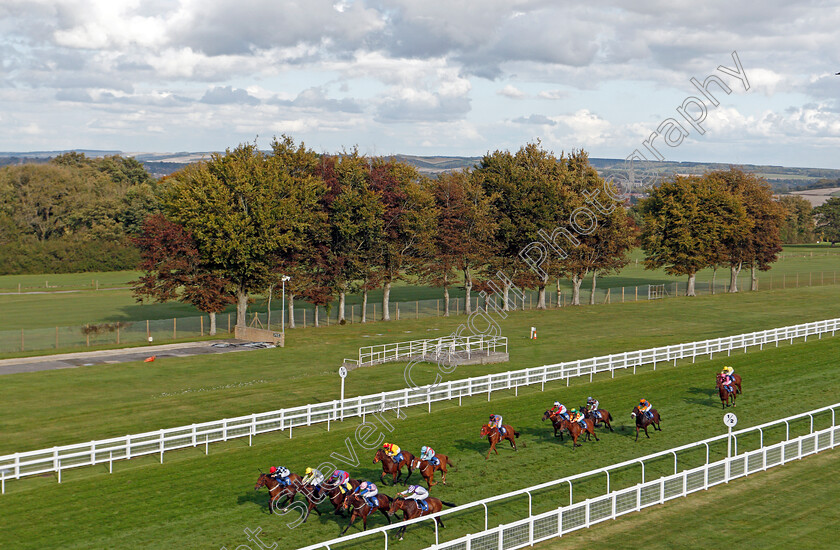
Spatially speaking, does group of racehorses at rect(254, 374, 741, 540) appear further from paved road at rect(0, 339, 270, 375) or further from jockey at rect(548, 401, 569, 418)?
paved road at rect(0, 339, 270, 375)

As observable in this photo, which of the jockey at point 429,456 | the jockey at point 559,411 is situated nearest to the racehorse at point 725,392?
the jockey at point 559,411

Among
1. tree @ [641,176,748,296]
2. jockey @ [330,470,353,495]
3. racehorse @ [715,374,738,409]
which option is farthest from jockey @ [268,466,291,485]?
tree @ [641,176,748,296]

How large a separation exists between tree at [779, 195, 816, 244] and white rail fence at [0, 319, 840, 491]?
15352 centimetres

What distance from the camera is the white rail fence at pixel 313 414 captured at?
24984 mm

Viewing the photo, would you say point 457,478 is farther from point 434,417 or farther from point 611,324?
point 611,324

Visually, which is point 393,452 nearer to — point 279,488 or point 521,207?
point 279,488

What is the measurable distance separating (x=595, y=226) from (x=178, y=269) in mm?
37511

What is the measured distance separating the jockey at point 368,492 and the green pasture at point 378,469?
0.84 m

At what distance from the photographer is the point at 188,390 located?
3709 cm

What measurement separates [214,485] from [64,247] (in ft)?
345

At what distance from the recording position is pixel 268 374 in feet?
136

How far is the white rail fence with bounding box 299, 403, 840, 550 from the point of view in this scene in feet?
59.8

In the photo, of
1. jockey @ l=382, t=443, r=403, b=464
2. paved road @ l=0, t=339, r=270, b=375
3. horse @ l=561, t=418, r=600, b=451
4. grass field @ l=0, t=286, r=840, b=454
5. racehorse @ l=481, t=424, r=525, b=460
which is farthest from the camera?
paved road @ l=0, t=339, r=270, b=375

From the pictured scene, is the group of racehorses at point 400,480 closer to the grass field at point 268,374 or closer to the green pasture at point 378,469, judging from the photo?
the green pasture at point 378,469
